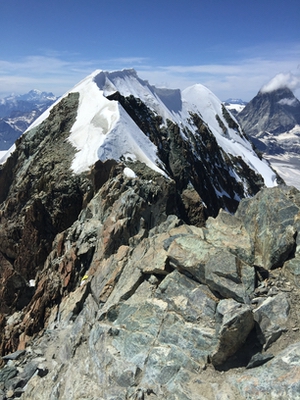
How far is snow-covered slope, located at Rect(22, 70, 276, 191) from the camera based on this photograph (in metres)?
45.9

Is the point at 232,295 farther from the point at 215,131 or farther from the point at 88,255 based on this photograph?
the point at 215,131

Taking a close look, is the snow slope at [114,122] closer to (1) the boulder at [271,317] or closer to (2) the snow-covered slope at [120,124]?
(2) the snow-covered slope at [120,124]

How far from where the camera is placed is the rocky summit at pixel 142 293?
1291 centimetres

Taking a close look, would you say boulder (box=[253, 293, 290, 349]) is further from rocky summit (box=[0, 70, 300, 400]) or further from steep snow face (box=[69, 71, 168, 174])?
steep snow face (box=[69, 71, 168, 174])

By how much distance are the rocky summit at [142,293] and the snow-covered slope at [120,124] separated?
63.9 inches

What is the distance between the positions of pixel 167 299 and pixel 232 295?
10.3 ft

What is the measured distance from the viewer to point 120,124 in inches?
2013

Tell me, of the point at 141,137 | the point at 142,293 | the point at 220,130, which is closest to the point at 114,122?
the point at 141,137

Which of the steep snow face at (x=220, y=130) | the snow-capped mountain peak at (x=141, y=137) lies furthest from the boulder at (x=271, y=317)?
the steep snow face at (x=220, y=130)

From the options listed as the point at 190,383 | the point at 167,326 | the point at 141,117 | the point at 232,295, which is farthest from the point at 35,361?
the point at 141,117

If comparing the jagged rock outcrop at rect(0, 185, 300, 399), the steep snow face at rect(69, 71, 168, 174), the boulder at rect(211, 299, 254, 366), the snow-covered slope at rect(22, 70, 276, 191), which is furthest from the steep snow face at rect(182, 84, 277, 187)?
the boulder at rect(211, 299, 254, 366)

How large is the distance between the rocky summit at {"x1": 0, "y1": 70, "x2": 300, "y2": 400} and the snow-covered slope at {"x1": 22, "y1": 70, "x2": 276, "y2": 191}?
162cm

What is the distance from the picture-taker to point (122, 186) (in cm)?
3569

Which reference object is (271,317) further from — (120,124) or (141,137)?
(141,137)
